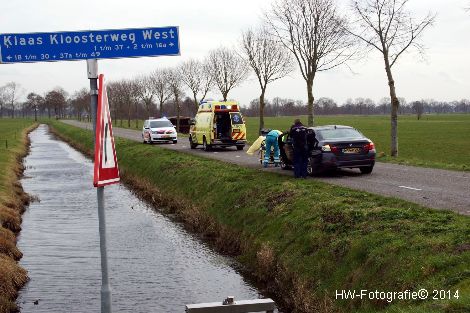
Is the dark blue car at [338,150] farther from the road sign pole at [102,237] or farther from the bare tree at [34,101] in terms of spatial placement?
the bare tree at [34,101]

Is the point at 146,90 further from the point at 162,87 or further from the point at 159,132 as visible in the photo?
the point at 159,132

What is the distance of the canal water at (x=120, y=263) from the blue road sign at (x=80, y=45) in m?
5.25

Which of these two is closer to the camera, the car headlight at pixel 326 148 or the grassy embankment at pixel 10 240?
the grassy embankment at pixel 10 240

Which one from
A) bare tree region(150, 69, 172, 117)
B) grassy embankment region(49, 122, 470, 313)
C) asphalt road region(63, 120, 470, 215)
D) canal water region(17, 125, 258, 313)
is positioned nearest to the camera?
grassy embankment region(49, 122, 470, 313)

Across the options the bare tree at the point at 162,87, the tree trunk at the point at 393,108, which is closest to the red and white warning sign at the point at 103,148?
the tree trunk at the point at 393,108

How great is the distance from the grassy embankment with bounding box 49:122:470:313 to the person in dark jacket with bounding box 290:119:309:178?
Result: 74 centimetres

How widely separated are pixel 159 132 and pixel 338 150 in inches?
976

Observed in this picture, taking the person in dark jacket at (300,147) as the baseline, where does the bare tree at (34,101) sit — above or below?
above

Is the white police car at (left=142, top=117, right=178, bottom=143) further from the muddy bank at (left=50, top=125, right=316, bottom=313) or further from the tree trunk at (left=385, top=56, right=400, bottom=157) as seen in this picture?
the tree trunk at (left=385, top=56, right=400, bottom=157)

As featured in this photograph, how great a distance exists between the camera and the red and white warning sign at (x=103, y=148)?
497 cm

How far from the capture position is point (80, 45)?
5.79 m

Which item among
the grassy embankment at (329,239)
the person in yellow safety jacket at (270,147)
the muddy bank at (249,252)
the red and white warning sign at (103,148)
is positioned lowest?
the muddy bank at (249,252)

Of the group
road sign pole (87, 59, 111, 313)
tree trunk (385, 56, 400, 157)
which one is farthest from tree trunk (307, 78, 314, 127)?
road sign pole (87, 59, 111, 313)

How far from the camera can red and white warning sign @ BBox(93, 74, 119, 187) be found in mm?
4973
